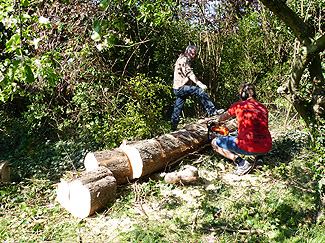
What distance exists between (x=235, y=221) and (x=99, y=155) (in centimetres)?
219

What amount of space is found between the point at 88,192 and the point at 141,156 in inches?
40.6

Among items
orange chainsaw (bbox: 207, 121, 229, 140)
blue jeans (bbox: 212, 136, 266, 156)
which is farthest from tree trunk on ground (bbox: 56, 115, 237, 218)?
blue jeans (bbox: 212, 136, 266, 156)

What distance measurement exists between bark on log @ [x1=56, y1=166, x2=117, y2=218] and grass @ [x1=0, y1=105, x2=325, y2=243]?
11cm

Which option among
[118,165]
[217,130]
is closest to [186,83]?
[217,130]

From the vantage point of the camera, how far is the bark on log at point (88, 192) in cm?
348

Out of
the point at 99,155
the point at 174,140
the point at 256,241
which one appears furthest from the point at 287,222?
the point at 99,155

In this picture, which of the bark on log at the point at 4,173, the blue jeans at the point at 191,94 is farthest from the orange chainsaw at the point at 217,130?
the bark on log at the point at 4,173

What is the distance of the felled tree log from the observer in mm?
4098

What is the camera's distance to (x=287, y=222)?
317cm

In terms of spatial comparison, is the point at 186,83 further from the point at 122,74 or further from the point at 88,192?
the point at 88,192

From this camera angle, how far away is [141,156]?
4168mm

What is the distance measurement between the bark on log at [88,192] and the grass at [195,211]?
4.4 inches

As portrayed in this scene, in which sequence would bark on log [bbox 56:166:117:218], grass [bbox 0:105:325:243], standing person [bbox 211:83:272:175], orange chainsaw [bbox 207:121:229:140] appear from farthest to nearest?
orange chainsaw [bbox 207:121:229:140] → standing person [bbox 211:83:272:175] → bark on log [bbox 56:166:117:218] → grass [bbox 0:105:325:243]

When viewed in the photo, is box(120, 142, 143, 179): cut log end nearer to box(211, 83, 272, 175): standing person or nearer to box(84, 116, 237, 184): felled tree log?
box(84, 116, 237, 184): felled tree log
